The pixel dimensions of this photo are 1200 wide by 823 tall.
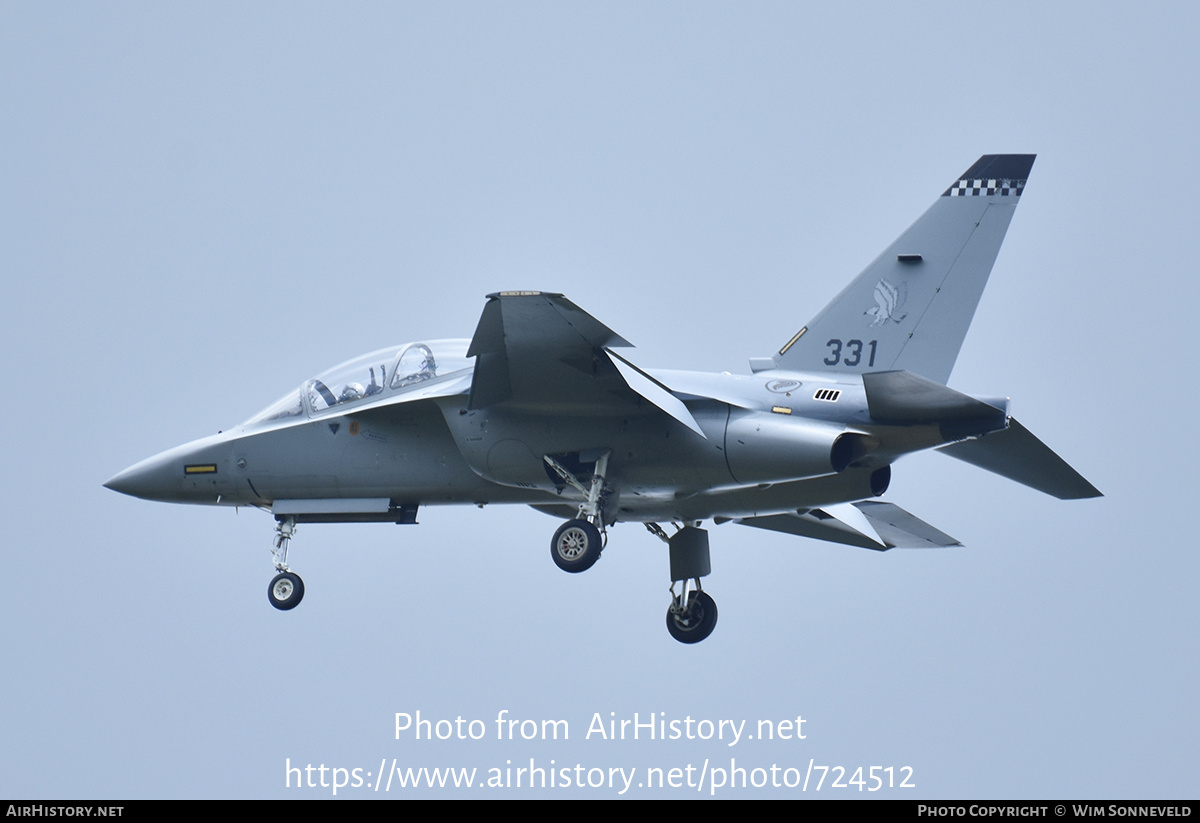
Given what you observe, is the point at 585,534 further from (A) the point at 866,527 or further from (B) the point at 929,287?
(A) the point at 866,527

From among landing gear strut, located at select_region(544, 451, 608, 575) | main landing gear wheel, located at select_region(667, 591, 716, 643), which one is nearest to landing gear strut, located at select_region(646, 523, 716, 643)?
main landing gear wheel, located at select_region(667, 591, 716, 643)

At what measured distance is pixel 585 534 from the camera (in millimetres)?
20094

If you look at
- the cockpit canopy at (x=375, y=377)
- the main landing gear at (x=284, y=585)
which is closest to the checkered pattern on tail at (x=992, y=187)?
the cockpit canopy at (x=375, y=377)

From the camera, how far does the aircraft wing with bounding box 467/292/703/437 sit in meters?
18.4

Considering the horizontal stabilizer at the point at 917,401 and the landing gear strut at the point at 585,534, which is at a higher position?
the horizontal stabilizer at the point at 917,401

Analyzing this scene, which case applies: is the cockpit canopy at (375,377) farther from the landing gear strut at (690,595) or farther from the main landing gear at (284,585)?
the landing gear strut at (690,595)

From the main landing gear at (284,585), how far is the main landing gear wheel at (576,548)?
4248mm

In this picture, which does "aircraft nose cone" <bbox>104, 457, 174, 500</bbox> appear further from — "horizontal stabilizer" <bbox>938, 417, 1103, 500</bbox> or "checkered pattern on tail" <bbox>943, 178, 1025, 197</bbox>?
"checkered pattern on tail" <bbox>943, 178, 1025, 197</bbox>

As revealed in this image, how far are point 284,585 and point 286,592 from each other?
0.33 ft

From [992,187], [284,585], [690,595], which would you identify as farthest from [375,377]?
[992,187]

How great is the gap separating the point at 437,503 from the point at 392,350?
82.0 inches

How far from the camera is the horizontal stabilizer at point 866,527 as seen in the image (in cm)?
2420

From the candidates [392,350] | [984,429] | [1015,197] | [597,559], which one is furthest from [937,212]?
[392,350]

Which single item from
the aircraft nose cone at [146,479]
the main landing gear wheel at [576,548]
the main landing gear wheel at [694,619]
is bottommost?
the main landing gear wheel at [694,619]
